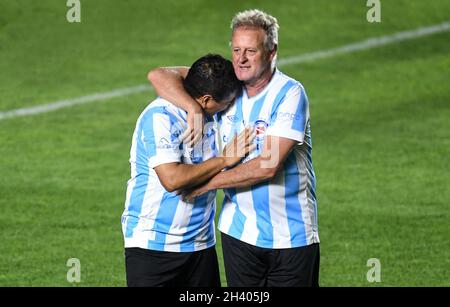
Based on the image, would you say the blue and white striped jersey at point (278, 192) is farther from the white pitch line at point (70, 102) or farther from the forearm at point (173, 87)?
the white pitch line at point (70, 102)

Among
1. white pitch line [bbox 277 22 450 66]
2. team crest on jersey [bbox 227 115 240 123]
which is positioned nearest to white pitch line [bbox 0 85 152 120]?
white pitch line [bbox 277 22 450 66]

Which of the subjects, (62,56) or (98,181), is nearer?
(98,181)

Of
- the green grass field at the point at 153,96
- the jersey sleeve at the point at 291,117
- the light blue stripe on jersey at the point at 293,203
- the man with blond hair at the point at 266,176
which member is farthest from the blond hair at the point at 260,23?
the green grass field at the point at 153,96

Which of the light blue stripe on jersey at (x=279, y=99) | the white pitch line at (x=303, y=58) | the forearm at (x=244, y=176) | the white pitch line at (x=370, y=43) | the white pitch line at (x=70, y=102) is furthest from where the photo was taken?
the white pitch line at (x=370, y=43)

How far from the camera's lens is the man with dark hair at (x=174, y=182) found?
635cm

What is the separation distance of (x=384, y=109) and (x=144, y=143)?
9102 mm

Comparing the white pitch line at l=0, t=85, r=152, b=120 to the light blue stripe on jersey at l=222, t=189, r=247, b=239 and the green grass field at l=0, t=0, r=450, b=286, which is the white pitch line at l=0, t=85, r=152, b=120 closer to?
the green grass field at l=0, t=0, r=450, b=286

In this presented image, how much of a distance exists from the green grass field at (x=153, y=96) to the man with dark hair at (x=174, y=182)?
2887 millimetres

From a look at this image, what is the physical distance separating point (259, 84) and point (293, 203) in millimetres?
691

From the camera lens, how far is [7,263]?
9812mm

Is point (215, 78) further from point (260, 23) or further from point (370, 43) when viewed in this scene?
point (370, 43)

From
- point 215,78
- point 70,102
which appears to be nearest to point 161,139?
point 215,78

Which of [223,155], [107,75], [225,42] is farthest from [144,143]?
[225,42]

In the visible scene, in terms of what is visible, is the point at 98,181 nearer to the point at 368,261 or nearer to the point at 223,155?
the point at 368,261
